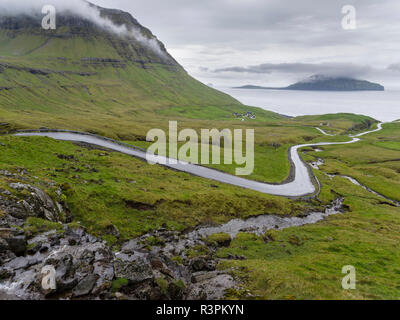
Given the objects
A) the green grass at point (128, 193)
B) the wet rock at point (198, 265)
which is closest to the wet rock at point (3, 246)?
the green grass at point (128, 193)

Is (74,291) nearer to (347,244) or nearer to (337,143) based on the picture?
(347,244)

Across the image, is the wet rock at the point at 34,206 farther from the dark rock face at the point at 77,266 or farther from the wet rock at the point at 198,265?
the wet rock at the point at 198,265

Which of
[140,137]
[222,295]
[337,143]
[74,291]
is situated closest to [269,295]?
[222,295]

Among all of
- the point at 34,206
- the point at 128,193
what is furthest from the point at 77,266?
the point at 128,193

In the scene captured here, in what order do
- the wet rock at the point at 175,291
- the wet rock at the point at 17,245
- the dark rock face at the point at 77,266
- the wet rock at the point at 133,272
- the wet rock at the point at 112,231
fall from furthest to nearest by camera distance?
the wet rock at the point at 112,231
the wet rock at the point at 175,291
the wet rock at the point at 133,272
the wet rock at the point at 17,245
the dark rock face at the point at 77,266

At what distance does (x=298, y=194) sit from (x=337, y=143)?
380 ft

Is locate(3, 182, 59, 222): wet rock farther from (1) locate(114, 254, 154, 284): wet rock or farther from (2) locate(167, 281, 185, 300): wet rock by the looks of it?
(2) locate(167, 281, 185, 300): wet rock

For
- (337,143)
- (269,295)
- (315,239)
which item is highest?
(337,143)

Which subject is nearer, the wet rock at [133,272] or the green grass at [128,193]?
the wet rock at [133,272]

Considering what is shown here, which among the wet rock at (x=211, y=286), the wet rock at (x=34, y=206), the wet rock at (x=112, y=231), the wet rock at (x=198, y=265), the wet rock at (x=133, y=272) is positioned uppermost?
the wet rock at (x=34, y=206)

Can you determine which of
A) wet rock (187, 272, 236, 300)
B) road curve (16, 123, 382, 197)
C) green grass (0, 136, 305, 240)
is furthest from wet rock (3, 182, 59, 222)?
road curve (16, 123, 382, 197)

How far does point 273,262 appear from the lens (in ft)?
104
